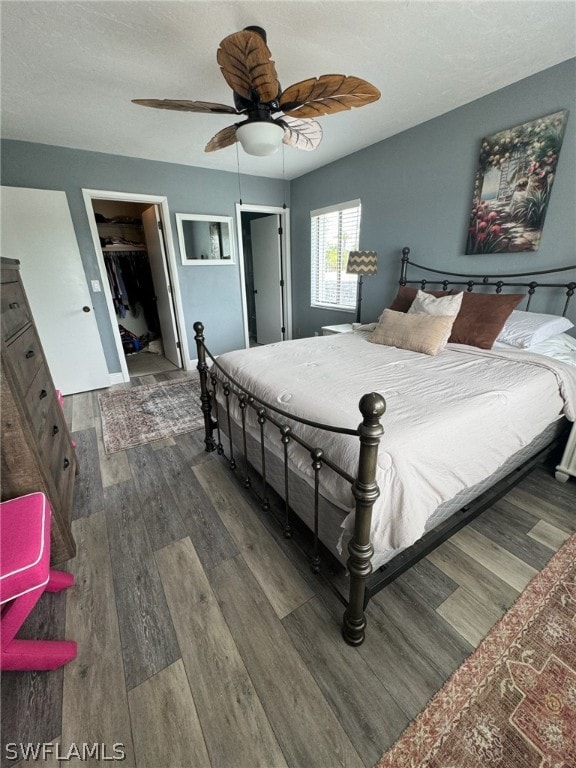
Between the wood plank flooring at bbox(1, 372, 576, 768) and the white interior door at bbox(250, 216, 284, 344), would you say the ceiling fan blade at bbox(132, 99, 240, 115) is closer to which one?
the wood plank flooring at bbox(1, 372, 576, 768)

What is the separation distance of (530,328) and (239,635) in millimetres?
2529

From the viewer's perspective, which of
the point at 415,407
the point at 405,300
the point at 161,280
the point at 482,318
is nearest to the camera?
the point at 415,407

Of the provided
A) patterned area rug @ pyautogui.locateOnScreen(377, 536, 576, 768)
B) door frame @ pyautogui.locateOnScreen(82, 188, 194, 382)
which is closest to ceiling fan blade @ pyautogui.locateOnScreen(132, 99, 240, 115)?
door frame @ pyautogui.locateOnScreen(82, 188, 194, 382)

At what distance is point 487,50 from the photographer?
6.25 ft

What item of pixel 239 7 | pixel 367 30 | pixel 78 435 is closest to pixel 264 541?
pixel 78 435

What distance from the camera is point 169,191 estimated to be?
12.5 ft

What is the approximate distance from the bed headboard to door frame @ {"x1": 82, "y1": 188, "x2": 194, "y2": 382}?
2888 mm

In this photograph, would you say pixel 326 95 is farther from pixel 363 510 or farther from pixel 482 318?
pixel 363 510

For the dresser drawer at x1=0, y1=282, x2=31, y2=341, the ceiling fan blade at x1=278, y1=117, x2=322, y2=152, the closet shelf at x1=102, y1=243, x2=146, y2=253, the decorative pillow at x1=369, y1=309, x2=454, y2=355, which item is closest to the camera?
the dresser drawer at x1=0, y1=282, x2=31, y2=341

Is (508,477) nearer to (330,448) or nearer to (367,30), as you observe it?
(330,448)

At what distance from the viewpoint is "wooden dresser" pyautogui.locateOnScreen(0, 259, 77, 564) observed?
1291mm

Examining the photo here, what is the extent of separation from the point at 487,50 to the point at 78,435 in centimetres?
418

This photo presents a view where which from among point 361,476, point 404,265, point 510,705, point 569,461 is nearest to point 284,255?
point 404,265

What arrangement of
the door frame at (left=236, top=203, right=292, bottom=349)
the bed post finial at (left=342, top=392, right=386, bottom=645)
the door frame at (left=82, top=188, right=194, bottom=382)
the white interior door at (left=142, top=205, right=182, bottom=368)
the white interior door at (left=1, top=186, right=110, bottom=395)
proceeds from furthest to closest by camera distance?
the door frame at (left=236, top=203, right=292, bottom=349), the white interior door at (left=142, top=205, right=182, bottom=368), the door frame at (left=82, top=188, right=194, bottom=382), the white interior door at (left=1, top=186, right=110, bottom=395), the bed post finial at (left=342, top=392, right=386, bottom=645)
